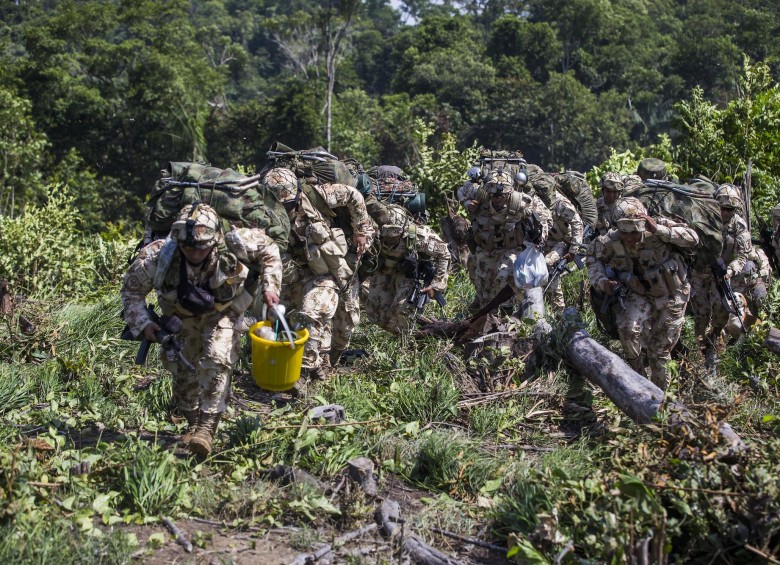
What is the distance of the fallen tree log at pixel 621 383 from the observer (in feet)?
18.0

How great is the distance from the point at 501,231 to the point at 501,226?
6 cm

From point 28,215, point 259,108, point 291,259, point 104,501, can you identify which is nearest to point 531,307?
point 291,259

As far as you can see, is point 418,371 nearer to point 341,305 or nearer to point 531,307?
point 341,305

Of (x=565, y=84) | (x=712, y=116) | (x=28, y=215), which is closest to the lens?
(x=28, y=215)

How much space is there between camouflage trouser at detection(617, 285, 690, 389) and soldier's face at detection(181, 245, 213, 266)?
3.52 meters

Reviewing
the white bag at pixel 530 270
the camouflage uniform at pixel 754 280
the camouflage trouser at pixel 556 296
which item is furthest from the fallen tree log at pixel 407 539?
the camouflage trouser at pixel 556 296

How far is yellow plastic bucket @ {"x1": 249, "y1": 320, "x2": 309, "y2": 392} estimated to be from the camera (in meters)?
5.82

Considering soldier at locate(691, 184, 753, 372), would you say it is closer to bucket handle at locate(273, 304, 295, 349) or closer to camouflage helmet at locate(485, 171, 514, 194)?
camouflage helmet at locate(485, 171, 514, 194)

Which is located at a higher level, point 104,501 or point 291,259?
point 291,259

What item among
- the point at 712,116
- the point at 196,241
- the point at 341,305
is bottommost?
the point at 341,305

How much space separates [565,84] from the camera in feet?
148

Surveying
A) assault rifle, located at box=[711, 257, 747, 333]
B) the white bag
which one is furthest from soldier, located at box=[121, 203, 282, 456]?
assault rifle, located at box=[711, 257, 747, 333]

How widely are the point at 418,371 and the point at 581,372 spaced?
1278mm

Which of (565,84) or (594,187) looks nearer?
(594,187)
